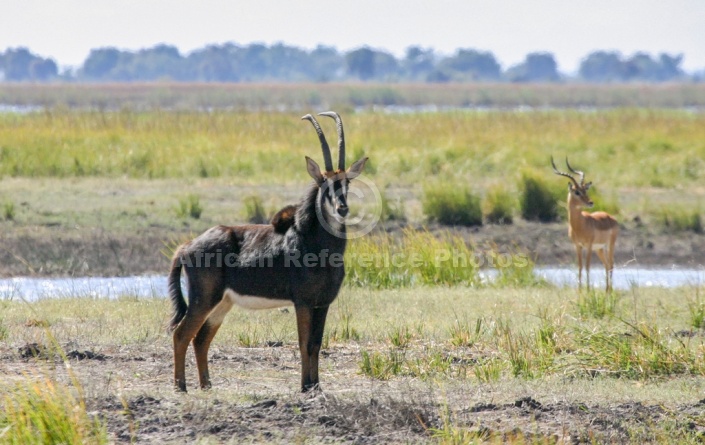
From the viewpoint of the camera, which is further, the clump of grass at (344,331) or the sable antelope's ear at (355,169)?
the clump of grass at (344,331)

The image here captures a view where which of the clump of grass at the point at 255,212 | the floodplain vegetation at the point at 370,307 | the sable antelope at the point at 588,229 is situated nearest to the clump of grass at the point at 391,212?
the floodplain vegetation at the point at 370,307

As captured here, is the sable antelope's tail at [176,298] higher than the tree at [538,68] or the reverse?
the reverse

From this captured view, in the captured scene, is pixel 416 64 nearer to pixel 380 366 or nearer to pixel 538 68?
pixel 538 68

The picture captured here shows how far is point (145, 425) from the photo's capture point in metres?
6.73

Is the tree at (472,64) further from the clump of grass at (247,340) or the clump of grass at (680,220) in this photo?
the clump of grass at (247,340)

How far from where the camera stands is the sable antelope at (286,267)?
7598 mm

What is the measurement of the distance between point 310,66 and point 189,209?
554ft

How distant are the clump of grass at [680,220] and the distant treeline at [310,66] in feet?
437

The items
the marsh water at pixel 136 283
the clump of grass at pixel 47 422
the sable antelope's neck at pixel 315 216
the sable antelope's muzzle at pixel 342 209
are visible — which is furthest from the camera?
the marsh water at pixel 136 283

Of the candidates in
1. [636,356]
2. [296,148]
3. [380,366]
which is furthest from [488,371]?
[296,148]

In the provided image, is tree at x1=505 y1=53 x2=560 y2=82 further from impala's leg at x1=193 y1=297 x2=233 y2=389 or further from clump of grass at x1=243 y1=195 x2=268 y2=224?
impala's leg at x1=193 y1=297 x2=233 y2=389

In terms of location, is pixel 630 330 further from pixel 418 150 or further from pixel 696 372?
pixel 418 150

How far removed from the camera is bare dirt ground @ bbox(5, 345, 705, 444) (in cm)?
668

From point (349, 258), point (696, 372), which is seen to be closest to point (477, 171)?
point (349, 258)
